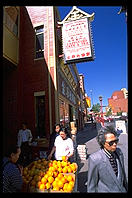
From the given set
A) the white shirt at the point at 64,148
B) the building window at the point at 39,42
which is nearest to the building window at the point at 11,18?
the building window at the point at 39,42

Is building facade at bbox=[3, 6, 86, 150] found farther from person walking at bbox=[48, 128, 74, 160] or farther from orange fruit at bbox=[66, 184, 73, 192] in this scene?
orange fruit at bbox=[66, 184, 73, 192]

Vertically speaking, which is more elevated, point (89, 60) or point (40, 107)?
point (89, 60)

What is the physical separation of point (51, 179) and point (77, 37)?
5.57 m

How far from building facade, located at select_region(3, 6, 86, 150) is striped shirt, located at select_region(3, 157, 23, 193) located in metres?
4.49

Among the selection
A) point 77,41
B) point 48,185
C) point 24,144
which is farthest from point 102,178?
point 77,41

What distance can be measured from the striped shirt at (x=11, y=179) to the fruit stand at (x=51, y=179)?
28 cm

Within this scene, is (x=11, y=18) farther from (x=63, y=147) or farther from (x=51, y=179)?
(x=51, y=179)

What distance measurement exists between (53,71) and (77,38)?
2.13 metres

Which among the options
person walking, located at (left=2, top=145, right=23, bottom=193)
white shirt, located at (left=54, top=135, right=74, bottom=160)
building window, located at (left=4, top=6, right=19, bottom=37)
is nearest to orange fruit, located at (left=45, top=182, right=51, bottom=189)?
person walking, located at (left=2, top=145, right=23, bottom=193)

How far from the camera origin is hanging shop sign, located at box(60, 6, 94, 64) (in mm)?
5707

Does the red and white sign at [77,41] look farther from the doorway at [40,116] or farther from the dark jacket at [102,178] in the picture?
the dark jacket at [102,178]

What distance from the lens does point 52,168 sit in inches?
118
